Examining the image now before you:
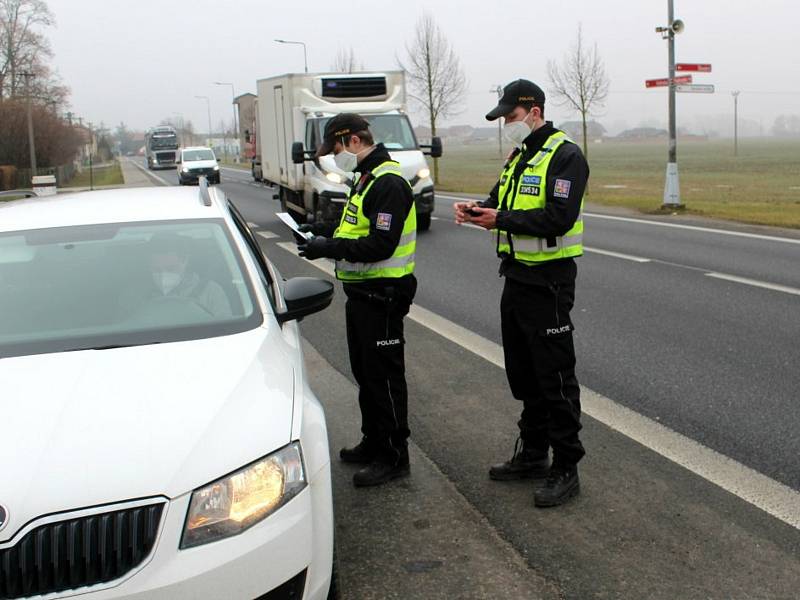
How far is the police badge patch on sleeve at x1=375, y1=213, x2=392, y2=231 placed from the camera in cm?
401

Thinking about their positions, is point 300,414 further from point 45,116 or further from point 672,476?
point 45,116

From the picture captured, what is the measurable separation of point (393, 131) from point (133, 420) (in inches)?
560

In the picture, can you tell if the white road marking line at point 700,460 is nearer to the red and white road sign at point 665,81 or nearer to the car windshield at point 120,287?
the car windshield at point 120,287

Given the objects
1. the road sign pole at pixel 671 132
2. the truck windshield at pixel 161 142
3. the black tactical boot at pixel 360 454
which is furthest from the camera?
the truck windshield at pixel 161 142

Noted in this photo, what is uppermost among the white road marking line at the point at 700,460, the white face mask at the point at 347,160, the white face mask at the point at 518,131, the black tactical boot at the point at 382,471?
the white face mask at the point at 518,131

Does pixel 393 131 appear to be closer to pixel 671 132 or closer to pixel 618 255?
pixel 618 255

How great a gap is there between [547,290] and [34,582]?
2466mm

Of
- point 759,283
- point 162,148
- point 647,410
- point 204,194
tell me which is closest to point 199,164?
point 162,148

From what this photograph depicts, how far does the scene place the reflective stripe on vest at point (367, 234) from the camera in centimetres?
412

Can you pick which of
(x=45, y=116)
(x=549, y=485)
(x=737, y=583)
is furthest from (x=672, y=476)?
(x=45, y=116)

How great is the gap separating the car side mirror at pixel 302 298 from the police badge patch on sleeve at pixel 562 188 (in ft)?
3.66

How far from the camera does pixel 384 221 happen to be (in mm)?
4020

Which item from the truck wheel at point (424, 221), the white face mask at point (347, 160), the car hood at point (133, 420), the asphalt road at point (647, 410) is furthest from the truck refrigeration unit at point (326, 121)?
the car hood at point (133, 420)

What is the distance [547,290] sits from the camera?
3.82 m
